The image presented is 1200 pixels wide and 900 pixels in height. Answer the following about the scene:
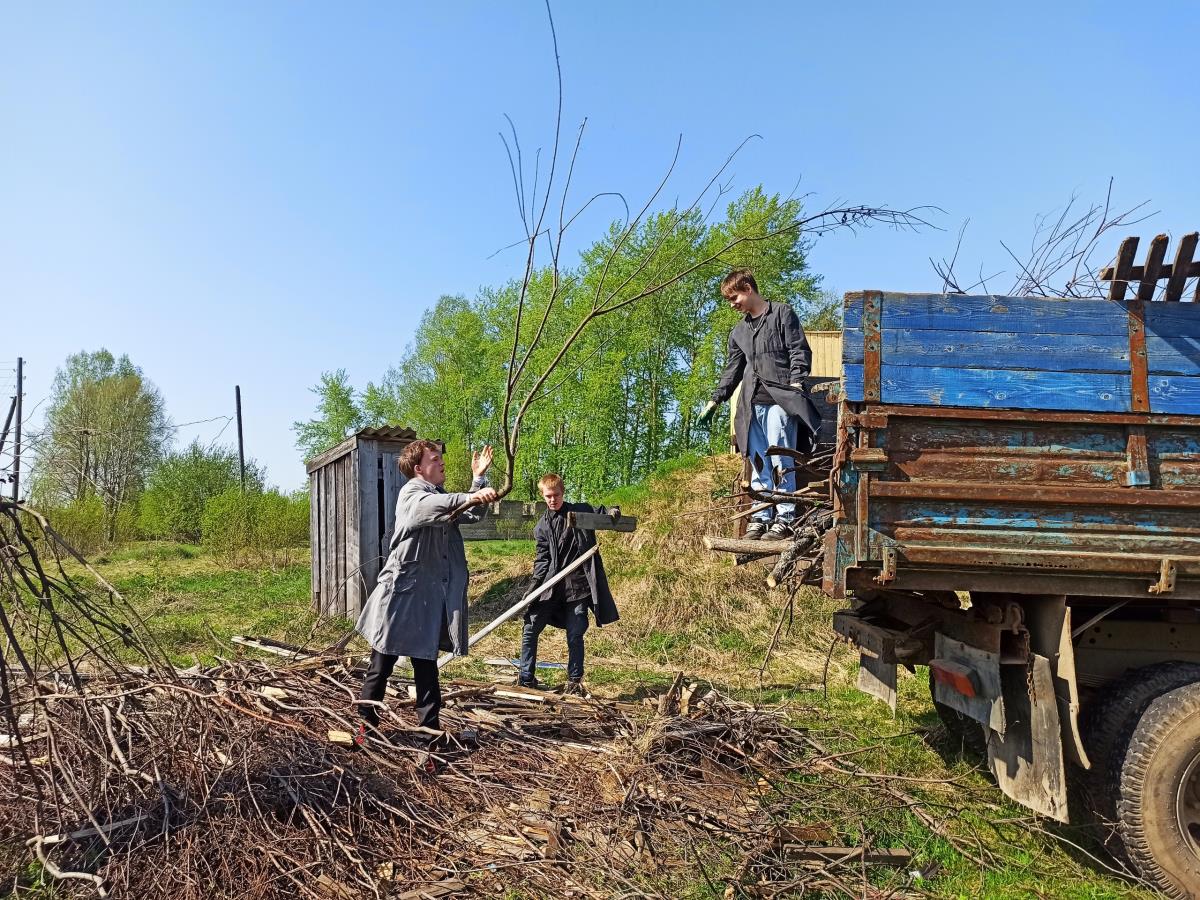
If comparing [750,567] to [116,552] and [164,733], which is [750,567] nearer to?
[164,733]

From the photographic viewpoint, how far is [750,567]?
427 inches

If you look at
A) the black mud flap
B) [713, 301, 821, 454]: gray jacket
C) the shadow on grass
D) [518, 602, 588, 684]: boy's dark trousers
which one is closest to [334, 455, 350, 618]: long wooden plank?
the shadow on grass

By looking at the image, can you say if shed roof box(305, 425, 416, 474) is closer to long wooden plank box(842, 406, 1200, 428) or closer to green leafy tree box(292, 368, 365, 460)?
long wooden plank box(842, 406, 1200, 428)

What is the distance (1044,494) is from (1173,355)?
93 centimetres

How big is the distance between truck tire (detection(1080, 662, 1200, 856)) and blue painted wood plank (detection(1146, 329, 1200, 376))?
4.65 ft

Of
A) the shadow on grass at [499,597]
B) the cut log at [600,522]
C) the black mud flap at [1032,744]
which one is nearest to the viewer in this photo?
the black mud flap at [1032,744]

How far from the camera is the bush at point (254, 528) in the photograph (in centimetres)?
1778

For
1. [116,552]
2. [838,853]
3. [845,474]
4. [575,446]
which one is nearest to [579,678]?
→ [838,853]

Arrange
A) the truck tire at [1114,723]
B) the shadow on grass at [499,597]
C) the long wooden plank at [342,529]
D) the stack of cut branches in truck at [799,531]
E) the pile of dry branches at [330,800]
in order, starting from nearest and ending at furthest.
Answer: the pile of dry branches at [330,800]
the truck tire at [1114,723]
the stack of cut branches in truck at [799,531]
the long wooden plank at [342,529]
the shadow on grass at [499,597]

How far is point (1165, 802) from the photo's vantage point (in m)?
3.46

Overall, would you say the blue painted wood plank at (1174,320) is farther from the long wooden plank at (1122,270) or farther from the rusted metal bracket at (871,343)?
the rusted metal bracket at (871,343)

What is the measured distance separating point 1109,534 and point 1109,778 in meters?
1.12

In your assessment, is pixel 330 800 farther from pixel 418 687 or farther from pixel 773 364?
pixel 773 364

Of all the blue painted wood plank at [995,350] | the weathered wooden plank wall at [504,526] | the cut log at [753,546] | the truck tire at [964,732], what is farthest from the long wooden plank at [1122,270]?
the weathered wooden plank wall at [504,526]
